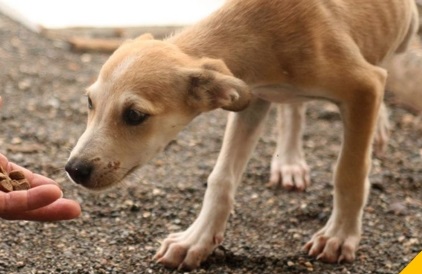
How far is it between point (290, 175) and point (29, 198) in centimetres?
237

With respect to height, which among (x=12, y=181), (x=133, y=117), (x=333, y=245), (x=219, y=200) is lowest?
(x=333, y=245)

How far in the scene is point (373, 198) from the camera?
537 cm

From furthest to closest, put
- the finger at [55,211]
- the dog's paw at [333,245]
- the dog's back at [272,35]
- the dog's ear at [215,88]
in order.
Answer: the dog's paw at [333,245] < the dog's back at [272,35] < the dog's ear at [215,88] < the finger at [55,211]

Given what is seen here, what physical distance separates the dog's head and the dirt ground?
0.69 m

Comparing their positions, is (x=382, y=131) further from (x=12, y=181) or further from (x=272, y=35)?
(x=12, y=181)

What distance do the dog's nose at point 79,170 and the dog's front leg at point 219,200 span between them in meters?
0.83

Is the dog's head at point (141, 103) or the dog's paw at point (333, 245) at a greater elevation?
the dog's head at point (141, 103)

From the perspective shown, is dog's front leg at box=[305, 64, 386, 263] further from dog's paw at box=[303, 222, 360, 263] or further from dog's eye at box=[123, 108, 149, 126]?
dog's eye at box=[123, 108, 149, 126]

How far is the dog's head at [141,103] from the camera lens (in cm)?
373

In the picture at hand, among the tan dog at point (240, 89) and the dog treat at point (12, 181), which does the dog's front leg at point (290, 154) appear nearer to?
the tan dog at point (240, 89)

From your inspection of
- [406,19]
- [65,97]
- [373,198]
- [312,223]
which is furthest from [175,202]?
[65,97]

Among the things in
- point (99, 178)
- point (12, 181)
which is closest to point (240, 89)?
point (99, 178)

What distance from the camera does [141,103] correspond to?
3.75 m

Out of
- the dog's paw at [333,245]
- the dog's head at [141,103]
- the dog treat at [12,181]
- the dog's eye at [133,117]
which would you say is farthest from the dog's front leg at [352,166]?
the dog treat at [12,181]
